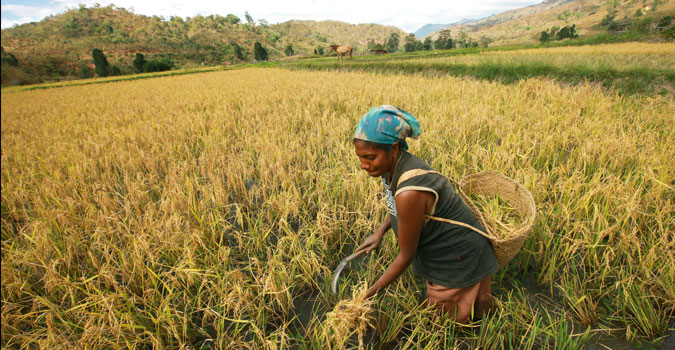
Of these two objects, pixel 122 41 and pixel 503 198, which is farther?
pixel 122 41

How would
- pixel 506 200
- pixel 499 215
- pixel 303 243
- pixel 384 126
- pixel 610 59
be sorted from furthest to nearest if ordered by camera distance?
pixel 610 59
pixel 303 243
pixel 506 200
pixel 499 215
pixel 384 126

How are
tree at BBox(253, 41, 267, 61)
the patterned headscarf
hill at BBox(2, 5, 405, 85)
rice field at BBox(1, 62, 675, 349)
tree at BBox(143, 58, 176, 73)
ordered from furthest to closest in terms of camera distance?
tree at BBox(253, 41, 267, 61), hill at BBox(2, 5, 405, 85), tree at BBox(143, 58, 176, 73), rice field at BBox(1, 62, 675, 349), the patterned headscarf

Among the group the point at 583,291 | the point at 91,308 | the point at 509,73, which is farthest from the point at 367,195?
the point at 509,73

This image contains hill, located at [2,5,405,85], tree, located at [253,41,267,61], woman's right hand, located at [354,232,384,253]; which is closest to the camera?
woman's right hand, located at [354,232,384,253]

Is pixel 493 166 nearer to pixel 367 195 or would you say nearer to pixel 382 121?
pixel 367 195

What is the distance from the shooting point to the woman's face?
107cm

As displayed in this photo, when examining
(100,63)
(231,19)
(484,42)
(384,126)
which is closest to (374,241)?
(384,126)

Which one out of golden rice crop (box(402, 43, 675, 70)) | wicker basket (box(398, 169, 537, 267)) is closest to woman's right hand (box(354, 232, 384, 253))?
wicker basket (box(398, 169, 537, 267))

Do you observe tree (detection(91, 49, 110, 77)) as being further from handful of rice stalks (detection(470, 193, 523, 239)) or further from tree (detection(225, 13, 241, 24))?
tree (detection(225, 13, 241, 24))

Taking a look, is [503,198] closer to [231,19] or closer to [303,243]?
[303,243]

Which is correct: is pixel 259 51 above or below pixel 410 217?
above

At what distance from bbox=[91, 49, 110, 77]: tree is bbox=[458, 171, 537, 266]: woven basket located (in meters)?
39.4

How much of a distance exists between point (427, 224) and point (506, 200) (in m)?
0.68

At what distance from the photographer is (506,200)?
149 centimetres
